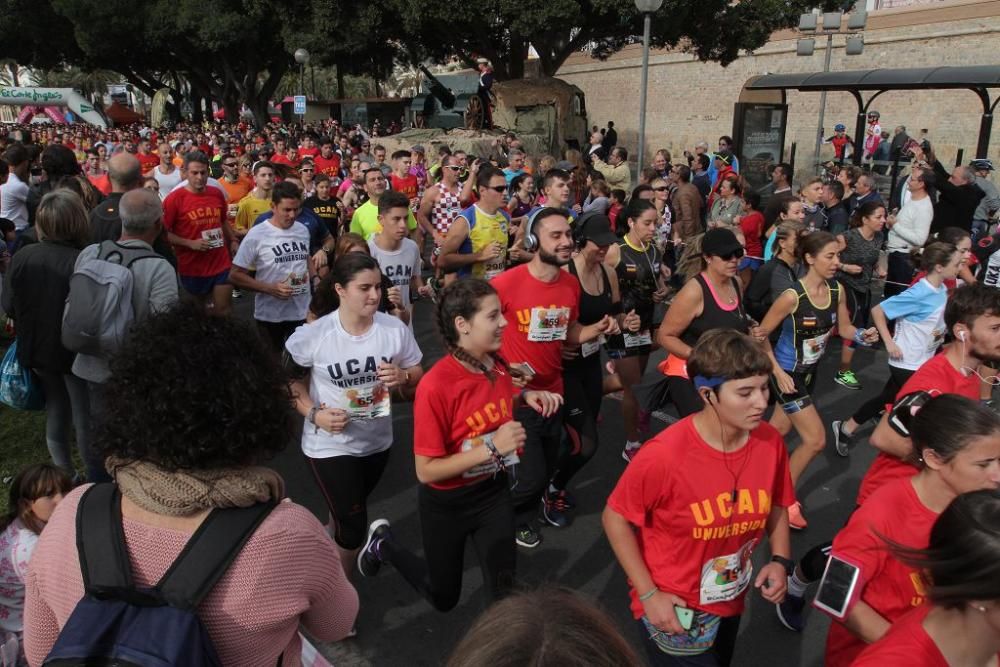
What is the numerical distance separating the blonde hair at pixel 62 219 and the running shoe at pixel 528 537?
3.02 m

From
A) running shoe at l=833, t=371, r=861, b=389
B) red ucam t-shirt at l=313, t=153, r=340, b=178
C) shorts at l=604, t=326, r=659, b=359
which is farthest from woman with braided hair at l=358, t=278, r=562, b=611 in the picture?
red ucam t-shirt at l=313, t=153, r=340, b=178

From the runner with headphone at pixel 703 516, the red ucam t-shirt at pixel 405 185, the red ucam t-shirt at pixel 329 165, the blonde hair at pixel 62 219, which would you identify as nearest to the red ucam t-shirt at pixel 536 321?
the runner with headphone at pixel 703 516

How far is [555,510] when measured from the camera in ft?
15.4

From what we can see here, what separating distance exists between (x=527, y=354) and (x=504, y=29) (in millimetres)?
23975

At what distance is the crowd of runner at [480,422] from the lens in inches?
64.2

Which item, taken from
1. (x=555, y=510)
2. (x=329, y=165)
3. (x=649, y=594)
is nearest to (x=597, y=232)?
(x=555, y=510)

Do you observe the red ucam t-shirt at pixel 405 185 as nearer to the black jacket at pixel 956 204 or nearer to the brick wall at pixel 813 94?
the black jacket at pixel 956 204

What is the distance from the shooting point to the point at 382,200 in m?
5.42

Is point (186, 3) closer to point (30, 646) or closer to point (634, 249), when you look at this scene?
point (634, 249)

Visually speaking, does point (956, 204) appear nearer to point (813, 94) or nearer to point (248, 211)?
point (248, 211)

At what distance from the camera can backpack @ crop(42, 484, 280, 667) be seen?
1417 millimetres

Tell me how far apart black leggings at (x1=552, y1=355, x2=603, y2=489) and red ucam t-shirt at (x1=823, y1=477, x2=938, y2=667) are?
2132 millimetres

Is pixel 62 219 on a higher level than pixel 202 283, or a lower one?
higher

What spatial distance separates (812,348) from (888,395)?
1.00 m
